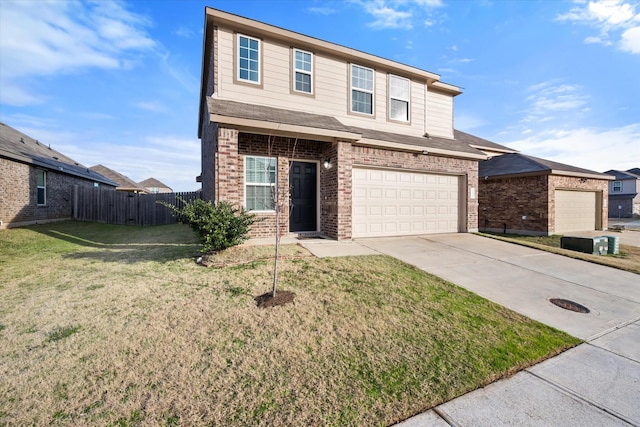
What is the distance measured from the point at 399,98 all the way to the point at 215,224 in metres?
8.58

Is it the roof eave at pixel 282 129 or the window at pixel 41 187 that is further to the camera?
the window at pixel 41 187

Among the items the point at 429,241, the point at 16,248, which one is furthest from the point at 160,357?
the point at 16,248

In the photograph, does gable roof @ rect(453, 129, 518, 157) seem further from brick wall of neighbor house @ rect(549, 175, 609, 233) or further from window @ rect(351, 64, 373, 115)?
window @ rect(351, 64, 373, 115)

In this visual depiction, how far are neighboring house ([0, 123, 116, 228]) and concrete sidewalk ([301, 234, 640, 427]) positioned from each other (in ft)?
42.1

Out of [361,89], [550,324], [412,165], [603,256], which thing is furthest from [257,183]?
[603,256]

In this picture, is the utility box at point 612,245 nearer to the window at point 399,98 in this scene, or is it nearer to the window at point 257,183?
the window at point 399,98

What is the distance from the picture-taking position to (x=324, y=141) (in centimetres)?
808

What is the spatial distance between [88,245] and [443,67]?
15104 mm

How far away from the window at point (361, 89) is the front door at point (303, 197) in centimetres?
306

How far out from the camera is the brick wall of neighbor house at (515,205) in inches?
476

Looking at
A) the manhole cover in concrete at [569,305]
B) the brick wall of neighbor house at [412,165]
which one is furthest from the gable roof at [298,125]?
the manhole cover in concrete at [569,305]

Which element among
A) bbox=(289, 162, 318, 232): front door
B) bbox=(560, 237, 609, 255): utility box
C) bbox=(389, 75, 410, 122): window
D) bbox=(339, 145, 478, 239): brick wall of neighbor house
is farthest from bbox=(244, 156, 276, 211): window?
bbox=(560, 237, 609, 255): utility box

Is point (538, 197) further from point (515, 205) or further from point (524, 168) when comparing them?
point (524, 168)

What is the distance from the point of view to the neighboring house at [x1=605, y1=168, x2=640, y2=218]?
31.8 meters
